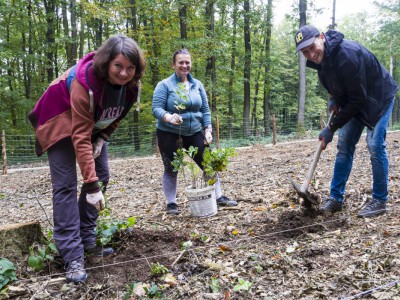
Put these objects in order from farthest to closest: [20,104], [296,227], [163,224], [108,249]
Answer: [20,104] < [163,224] < [296,227] < [108,249]

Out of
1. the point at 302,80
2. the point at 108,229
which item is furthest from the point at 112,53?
the point at 302,80

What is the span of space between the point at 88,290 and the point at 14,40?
64.8ft

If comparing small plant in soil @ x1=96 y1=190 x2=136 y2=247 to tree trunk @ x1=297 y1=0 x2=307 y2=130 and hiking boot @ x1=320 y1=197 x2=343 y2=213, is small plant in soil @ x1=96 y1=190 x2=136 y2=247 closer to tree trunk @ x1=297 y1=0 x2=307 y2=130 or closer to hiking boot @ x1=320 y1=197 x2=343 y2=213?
hiking boot @ x1=320 y1=197 x2=343 y2=213

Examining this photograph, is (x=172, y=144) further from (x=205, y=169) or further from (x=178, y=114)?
(x=205, y=169)

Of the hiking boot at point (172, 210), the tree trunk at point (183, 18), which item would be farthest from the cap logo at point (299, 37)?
the tree trunk at point (183, 18)

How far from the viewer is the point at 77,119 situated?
2182 mm

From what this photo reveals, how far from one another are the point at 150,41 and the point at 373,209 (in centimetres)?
1467

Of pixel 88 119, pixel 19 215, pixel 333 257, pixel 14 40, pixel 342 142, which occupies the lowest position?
pixel 19 215

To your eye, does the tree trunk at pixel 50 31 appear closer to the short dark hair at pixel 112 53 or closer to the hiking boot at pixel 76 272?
the short dark hair at pixel 112 53

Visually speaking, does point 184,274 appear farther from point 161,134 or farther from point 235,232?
point 161,134

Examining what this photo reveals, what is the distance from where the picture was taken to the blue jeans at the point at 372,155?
3.10 meters

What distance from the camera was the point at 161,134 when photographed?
375cm

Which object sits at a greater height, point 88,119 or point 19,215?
point 88,119

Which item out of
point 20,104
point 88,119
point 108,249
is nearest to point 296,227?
point 108,249
